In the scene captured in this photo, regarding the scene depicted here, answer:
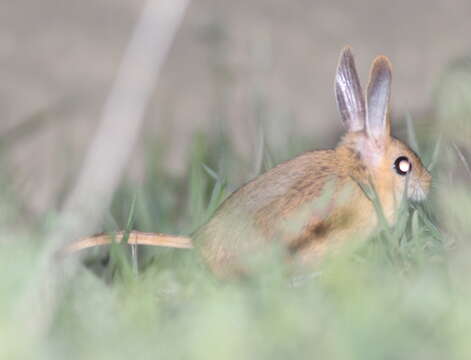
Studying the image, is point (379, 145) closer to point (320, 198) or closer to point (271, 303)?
point (320, 198)

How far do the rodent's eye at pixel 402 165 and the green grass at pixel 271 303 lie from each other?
0.10 meters

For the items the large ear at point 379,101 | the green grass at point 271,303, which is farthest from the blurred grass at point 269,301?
the large ear at point 379,101

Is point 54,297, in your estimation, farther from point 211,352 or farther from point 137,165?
point 137,165

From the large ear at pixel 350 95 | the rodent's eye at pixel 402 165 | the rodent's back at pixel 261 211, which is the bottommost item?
the rodent's back at pixel 261 211

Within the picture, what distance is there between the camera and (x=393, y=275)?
2699mm

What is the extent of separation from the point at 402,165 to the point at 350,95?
24 centimetres

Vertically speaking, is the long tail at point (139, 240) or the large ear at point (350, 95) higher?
the large ear at point (350, 95)

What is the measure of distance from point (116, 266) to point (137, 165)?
152cm

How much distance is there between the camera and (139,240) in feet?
10.0

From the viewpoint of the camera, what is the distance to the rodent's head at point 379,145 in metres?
3.26

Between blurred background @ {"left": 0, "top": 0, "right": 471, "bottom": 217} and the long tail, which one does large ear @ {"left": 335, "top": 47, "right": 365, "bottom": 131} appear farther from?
blurred background @ {"left": 0, "top": 0, "right": 471, "bottom": 217}

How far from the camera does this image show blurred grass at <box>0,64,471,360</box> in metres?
2.12

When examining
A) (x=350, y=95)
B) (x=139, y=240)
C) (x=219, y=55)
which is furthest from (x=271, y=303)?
(x=219, y=55)

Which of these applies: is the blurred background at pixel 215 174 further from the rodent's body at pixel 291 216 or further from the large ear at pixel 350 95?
the large ear at pixel 350 95
